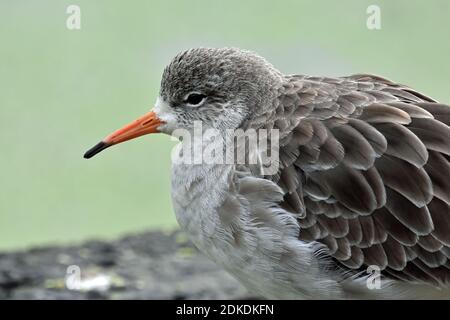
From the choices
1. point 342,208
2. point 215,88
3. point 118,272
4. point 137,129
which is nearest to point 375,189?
point 342,208

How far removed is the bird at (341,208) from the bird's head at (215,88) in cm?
19

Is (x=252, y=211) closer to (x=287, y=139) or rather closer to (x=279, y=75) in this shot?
(x=287, y=139)

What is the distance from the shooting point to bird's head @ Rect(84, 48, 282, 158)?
4.30 m

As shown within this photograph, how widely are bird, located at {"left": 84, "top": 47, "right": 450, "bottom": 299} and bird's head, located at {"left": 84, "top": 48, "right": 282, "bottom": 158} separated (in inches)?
7.5

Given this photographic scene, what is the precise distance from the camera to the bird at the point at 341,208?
4.00 m

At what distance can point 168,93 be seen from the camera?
4.41 meters

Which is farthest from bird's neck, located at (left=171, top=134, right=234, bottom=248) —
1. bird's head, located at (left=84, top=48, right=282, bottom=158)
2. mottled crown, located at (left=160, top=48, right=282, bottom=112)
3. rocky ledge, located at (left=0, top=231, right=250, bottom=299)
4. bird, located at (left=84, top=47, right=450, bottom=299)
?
rocky ledge, located at (left=0, top=231, right=250, bottom=299)

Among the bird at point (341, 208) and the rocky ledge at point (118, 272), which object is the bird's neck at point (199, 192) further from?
the rocky ledge at point (118, 272)

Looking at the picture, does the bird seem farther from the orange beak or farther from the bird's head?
the orange beak

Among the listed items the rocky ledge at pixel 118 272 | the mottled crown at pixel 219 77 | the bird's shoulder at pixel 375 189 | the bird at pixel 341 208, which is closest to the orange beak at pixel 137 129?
the mottled crown at pixel 219 77

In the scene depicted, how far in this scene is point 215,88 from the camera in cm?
434

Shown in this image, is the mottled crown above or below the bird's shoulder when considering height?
above

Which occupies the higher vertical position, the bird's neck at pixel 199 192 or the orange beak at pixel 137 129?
the orange beak at pixel 137 129
